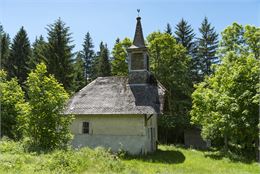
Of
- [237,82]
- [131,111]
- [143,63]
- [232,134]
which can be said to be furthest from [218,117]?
[143,63]

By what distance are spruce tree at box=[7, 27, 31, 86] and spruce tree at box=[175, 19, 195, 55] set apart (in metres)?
23.3

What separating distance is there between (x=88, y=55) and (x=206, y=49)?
988 inches

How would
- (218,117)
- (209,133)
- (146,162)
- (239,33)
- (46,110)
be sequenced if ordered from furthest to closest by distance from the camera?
1. (239,33)
2. (209,133)
3. (218,117)
4. (146,162)
5. (46,110)

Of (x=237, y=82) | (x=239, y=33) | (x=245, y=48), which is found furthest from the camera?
(x=239, y=33)

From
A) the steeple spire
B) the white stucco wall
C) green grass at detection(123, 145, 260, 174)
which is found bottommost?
green grass at detection(123, 145, 260, 174)

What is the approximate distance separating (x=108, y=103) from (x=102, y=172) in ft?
34.2

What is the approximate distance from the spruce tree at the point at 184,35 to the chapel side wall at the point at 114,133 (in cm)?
2604

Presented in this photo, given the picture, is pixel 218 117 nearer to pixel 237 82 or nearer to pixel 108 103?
pixel 237 82

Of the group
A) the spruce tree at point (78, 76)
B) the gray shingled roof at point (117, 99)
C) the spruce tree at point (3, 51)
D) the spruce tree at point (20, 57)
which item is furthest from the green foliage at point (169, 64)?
the spruce tree at point (3, 51)

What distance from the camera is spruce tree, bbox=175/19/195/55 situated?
1642 inches

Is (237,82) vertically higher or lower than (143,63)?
lower

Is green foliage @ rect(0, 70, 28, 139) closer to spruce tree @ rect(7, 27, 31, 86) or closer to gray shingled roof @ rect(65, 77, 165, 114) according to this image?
gray shingled roof @ rect(65, 77, 165, 114)

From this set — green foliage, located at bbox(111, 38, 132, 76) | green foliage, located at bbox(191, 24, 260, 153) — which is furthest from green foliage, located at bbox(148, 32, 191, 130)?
green foliage, located at bbox(191, 24, 260, 153)

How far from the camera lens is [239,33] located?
27531 mm
